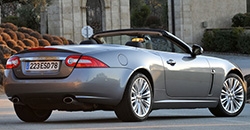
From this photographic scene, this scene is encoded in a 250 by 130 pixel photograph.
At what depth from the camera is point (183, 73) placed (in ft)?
35.6

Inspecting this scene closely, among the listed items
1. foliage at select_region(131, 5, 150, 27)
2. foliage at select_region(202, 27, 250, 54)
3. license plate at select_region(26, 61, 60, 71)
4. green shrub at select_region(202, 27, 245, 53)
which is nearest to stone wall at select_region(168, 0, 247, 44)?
foliage at select_region(202, 27, 250, 54)

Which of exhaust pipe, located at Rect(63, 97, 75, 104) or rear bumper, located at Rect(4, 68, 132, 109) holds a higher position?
rear bumper, located at Rect(4, 68, 132, 109)

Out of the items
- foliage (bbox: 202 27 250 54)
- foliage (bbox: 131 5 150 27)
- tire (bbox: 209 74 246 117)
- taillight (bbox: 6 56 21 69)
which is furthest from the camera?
foliage (bbox: 131 5 150 27)

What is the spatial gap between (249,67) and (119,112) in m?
25.2

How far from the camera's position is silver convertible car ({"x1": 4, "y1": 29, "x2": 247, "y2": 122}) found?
9.62 meters

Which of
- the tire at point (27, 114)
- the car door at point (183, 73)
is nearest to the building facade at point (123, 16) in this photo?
the car door at point (183, 73)

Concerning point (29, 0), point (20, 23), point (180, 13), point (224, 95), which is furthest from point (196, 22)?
point (224, 95)

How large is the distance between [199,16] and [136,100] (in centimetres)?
3861

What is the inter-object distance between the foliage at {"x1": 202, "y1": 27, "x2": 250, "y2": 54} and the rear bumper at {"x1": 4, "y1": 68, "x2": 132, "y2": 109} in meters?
33.5

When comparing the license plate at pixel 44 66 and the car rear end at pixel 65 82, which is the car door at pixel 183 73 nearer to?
the car rear end at pixel 65 82

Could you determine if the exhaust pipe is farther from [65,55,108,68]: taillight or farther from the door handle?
the door handle

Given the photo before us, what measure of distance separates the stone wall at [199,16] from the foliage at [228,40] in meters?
1.32

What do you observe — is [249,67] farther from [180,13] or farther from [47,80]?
[47,80]

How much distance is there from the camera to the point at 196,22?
4819cm
